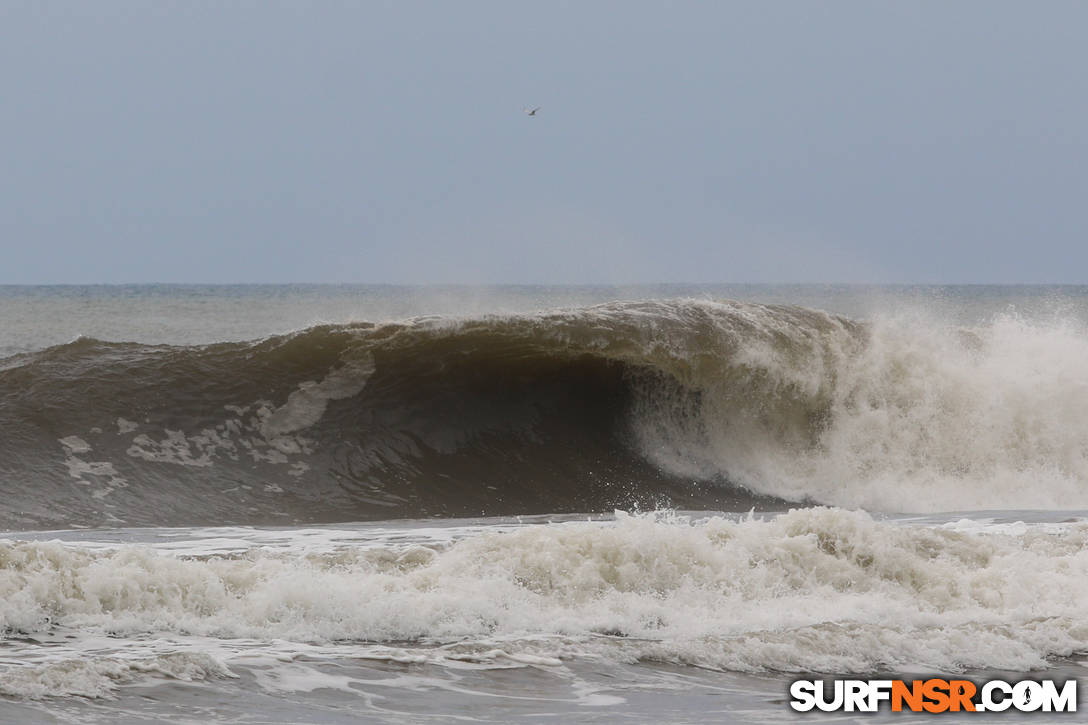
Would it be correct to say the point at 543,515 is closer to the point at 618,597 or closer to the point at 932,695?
the point at 618,597

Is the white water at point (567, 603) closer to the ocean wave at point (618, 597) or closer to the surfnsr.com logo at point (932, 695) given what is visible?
the ocean wave at point (618, 597)

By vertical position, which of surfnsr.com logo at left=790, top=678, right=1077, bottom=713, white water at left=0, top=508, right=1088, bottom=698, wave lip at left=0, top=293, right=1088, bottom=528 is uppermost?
wave lip at left=0, top=293, right=1088, bottom=528

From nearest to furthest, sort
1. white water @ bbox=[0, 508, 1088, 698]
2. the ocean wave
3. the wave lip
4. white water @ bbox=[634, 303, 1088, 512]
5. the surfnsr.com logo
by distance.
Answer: the surfnsr.com logo
white water @ bbox=[0, 508, 1088, 698]
the ocean wave
the wave lip
white water @ bbox=[634, 303, 1088, 512]

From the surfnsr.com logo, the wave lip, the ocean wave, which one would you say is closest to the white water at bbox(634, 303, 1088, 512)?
the wave lip

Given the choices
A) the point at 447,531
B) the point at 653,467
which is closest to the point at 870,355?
the point at 653,467

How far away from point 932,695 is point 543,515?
5.93 m

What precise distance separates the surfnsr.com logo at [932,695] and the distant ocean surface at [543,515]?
0.15 metres

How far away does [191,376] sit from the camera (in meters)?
13.6

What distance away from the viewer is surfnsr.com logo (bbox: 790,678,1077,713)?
19.1 ft

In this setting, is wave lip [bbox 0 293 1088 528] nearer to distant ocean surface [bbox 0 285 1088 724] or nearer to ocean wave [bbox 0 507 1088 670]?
distant ocean surface [bbox 0 285 1088 724]

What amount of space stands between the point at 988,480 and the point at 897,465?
3.22ft

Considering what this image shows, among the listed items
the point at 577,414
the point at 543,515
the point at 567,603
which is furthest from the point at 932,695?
the point at 577,414

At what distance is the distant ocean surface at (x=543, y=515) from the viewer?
236 inches

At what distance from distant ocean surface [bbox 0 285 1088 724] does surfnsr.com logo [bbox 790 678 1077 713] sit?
0.15 m
